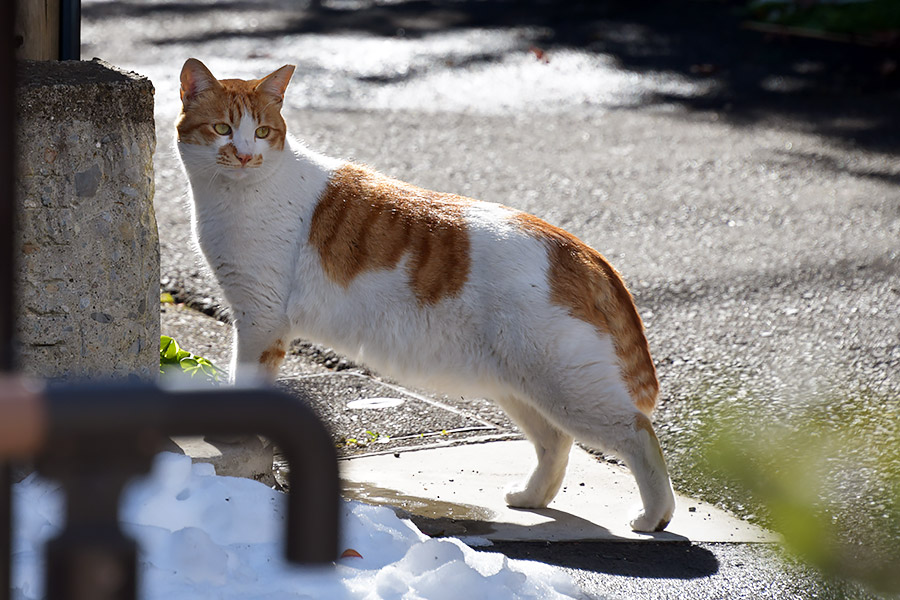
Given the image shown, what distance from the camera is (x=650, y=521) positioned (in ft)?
11.8

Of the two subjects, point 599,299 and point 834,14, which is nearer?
point 599,299

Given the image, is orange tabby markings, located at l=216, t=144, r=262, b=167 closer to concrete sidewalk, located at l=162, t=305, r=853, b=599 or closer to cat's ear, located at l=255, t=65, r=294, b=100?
cat's ear, located at l=255, t=65, r=294, b=100

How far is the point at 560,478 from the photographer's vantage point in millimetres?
3830

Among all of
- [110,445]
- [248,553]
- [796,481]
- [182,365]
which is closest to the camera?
[110,445]

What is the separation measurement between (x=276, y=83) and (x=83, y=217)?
95 cm

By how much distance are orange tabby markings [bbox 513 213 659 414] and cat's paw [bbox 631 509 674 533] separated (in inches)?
14.5

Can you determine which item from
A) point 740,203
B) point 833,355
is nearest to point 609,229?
point 740,203

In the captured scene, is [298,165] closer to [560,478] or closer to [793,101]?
[560,478]

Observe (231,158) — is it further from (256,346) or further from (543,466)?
(543,466)

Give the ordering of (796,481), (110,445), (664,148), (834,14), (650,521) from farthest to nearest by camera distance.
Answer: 1. (834,14)
2. (664,148)
3. (650,521)
4. (796,481)
5. (110,445)

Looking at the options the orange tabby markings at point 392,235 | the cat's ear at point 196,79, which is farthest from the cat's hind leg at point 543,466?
the cat's ear at point 196,79

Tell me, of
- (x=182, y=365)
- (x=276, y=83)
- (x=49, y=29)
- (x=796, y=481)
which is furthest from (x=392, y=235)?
(x=796, y=481)

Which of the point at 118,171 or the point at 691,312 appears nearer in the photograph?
the point at 118,171

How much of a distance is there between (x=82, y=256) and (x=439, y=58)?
9.08m
